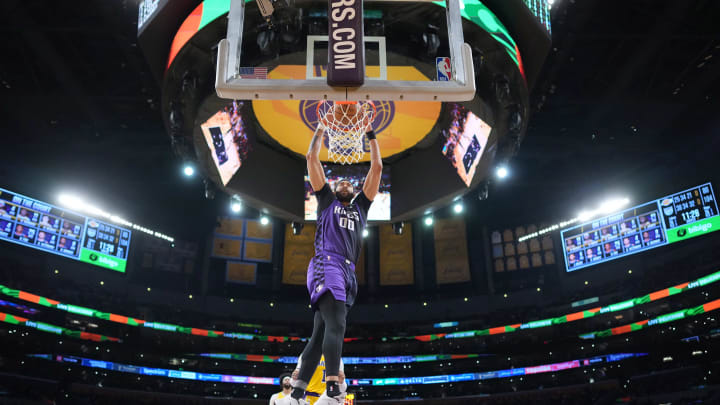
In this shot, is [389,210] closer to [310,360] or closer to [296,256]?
[310,360]

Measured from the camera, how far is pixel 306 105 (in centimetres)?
987

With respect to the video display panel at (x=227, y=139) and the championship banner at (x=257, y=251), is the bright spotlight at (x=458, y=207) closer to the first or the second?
the video display panel at (x=227, y=139)

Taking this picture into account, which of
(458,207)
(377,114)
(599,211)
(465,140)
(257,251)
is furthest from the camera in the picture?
(257,251)

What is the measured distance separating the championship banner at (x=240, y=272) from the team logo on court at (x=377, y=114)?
1420 centimetres

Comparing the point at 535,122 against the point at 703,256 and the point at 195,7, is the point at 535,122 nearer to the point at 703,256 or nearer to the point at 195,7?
the point at 703,256

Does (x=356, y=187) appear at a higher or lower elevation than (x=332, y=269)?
higher

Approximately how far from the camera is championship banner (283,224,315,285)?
23.6m

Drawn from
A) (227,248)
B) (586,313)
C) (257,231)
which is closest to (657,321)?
(586,313)

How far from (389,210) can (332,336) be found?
7.30 metres

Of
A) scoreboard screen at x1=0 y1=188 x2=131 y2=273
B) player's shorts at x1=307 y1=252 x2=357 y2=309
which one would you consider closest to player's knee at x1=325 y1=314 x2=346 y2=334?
player's shorts at x1=307 y1=252 x2=357 y2=309

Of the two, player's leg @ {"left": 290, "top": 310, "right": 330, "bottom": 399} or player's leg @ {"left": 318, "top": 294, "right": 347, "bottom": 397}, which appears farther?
player's leg @ {"left": 290, "top": 310, "right": 330, "bottom": 399}

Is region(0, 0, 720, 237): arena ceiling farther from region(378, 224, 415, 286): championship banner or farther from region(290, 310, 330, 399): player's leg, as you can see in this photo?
region(290, 310, 330, 399): player's leg

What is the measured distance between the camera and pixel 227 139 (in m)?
9.60

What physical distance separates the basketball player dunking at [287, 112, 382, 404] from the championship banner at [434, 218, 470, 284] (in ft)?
65.3
